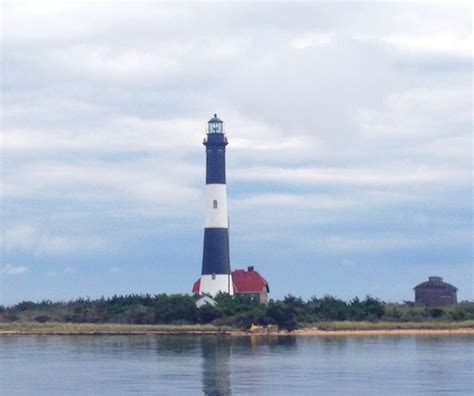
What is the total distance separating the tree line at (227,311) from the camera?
5897 centimetres

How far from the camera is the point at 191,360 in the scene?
42.2 m

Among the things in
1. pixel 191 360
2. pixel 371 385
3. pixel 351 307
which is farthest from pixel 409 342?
pixel 371 385

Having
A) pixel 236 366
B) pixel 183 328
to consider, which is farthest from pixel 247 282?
pixel 236 366

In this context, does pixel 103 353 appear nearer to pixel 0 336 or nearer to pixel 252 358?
pixel 252 358

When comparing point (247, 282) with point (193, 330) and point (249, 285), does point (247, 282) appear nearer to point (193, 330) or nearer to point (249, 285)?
point (249, 285)

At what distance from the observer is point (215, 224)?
5984 cm

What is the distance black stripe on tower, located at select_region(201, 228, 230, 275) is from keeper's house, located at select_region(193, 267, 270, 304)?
498 cm

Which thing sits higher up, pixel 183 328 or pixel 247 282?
pixel 247 282

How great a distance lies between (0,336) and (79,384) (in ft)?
88.2

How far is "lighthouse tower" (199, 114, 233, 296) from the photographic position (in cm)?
5981

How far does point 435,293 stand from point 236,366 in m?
35.5

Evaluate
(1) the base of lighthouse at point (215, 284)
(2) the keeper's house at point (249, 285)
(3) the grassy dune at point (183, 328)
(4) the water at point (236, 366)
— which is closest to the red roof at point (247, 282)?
(2) the keeper's house at point (249, 285)

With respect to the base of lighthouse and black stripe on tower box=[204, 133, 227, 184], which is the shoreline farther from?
black stripe on tower box=[204, 133, 227, 184]

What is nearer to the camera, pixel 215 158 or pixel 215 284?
pixel 215 158
